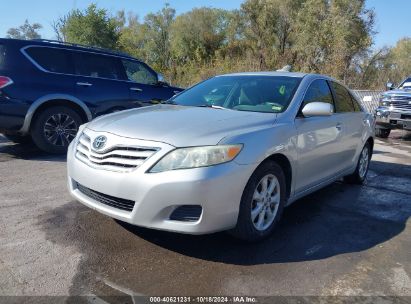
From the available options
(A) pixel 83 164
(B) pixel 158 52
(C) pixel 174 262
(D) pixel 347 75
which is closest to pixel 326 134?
(C) pixel 174 262

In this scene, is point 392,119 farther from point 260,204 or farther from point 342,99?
point 260,204

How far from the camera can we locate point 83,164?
3.65m

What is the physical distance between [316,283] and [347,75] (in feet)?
69.9

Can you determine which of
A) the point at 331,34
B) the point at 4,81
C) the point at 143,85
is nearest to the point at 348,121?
the point at 143,85

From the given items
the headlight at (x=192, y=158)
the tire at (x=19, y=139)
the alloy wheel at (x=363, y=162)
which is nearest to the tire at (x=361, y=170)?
the alloy wheel at (x=363, y=162)

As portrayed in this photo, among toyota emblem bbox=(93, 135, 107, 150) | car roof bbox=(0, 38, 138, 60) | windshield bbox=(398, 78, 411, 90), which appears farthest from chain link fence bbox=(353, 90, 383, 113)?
toyota emblem bbox=(93, 135, 107, 150)

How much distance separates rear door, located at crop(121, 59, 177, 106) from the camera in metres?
8.08

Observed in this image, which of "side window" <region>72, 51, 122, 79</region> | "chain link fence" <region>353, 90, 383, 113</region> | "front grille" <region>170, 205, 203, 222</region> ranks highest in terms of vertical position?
"side window" <region>72, 51, 122, 79</region>

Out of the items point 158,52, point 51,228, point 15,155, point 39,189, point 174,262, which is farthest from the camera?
point 158,52

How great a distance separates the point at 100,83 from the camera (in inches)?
298

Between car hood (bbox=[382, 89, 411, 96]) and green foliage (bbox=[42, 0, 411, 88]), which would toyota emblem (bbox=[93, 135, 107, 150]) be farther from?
green foliage (bbox=[42, 0, 411, 88])

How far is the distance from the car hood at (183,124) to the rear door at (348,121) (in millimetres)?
Answer: 1713

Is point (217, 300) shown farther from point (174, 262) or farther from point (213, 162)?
point (213, 162)

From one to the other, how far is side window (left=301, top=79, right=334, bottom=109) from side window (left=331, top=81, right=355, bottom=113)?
0.70 feet
